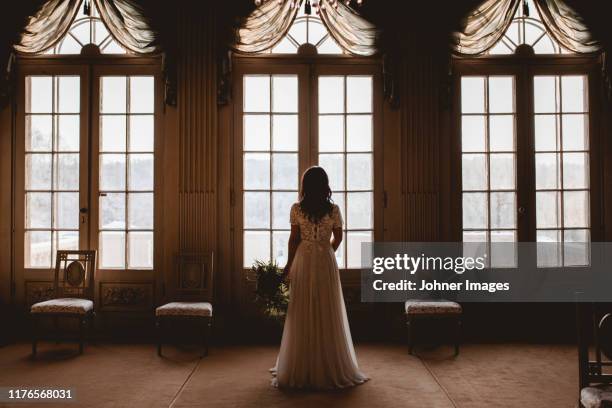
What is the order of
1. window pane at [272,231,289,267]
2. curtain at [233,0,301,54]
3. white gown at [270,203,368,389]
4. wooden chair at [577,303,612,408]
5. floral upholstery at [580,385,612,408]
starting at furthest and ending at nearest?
1. window pane at [272,231,289,267]
2. curtain at [233,0,301,54]
3. white gown at [270,203,368,389]
4. wooden chair at [577,303,612,408]
5. floral upholstery at [580,385,612,408]

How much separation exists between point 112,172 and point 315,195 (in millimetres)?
2701

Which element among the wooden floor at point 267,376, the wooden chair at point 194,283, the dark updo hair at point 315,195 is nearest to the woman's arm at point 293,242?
the dark updo hair at point 315,195

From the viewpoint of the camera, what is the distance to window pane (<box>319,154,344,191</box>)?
5543 millimetres

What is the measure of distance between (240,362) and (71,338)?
2.00 metres

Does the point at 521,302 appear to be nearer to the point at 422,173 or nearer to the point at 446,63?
the point at 422,173

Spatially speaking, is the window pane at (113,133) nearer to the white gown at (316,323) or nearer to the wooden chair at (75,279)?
the wooden chair at (75,279)

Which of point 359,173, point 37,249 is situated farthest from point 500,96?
point 37,249

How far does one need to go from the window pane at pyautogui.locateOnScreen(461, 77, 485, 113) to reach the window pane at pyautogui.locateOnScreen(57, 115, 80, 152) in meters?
4.17

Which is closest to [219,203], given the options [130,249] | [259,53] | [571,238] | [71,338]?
[130,249]

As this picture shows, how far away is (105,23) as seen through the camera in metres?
5.38

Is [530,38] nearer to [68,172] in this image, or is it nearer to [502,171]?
[502,171]

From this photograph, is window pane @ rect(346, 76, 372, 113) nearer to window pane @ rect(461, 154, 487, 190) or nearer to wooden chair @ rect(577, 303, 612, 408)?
window pane @ rect(461, 154, 487, 190)

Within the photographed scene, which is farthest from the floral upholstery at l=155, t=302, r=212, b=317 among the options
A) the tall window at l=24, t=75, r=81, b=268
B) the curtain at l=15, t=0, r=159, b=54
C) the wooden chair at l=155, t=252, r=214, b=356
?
the curtain at l=15, t=0, r=159, b=54

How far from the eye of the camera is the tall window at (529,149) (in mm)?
5582
